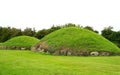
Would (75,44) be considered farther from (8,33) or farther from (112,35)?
(8,33)

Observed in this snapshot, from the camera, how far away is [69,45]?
30.0 metres

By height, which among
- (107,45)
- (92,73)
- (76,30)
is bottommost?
(92,73)

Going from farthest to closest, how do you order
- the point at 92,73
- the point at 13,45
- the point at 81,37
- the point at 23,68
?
the point at 13,45, the point at 81,37, the point at 23,68, the point at 92,73

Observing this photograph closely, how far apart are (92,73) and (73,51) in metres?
16.4

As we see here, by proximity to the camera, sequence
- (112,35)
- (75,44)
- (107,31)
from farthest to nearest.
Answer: (107,31)
(112,35)
(75,44)

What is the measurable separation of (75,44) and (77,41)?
75cm

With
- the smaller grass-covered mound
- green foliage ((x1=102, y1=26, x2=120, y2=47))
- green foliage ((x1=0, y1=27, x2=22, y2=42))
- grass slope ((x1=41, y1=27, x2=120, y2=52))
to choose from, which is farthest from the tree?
green foliage ((x1=0, y1=27, x2=22, y2=42))

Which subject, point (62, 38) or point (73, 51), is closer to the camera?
point (73, 51)

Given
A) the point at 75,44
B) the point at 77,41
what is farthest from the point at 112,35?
the point at 75,44

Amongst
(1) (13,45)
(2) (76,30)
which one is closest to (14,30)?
(1) (13,45)

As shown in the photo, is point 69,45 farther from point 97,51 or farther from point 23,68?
point 23,68

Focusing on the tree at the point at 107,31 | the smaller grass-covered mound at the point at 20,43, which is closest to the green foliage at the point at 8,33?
the smaller grass-covered mound at the point at 20,43

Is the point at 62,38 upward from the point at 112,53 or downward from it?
upward

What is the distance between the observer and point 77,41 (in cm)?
3073
